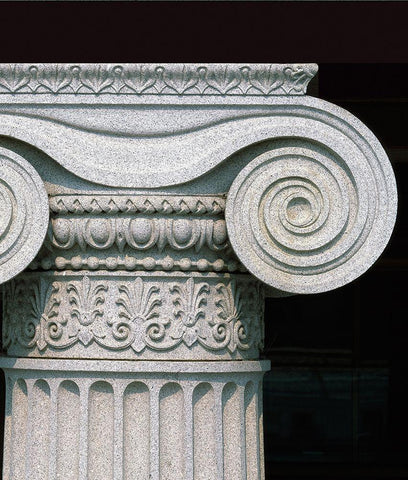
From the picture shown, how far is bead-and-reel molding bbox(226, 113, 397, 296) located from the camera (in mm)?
5344

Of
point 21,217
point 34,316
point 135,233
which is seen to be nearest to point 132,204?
point 135,233

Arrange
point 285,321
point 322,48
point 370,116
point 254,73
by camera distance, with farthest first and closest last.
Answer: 1. point 285,321
2. point 370,116
3. point 322,48
4. point 254,73

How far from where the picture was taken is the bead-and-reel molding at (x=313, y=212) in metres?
5.34

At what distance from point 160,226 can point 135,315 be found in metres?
0.51

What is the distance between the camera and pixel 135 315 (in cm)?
546

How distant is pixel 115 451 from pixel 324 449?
1392 centimetres

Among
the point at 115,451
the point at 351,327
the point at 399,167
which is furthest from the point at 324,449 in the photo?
the point at 115,451

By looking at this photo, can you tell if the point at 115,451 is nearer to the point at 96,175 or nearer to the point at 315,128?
the point at 96,175

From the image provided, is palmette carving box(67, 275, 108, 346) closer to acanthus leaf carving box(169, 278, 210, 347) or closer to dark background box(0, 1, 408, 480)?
acanthus leaf carving box(169, 278, 210, 347)

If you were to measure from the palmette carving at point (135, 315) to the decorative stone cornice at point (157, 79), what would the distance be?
1.04 meters

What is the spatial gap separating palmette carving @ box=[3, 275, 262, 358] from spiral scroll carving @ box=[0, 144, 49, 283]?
0.29 meters

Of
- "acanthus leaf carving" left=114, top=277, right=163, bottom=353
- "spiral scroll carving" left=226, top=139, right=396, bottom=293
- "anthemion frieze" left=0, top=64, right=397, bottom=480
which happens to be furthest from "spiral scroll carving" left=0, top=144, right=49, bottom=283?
"spiral scroll carving" left=226, top=139, right=396, bottom=293

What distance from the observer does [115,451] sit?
5.43m

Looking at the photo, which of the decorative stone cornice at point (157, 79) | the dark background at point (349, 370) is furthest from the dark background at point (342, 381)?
the decorative stone cornice at point (157, 79)
